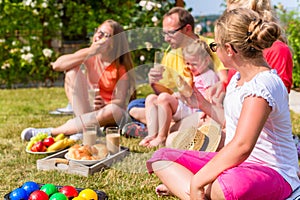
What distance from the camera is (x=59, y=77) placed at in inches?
292

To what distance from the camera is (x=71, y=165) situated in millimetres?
2688

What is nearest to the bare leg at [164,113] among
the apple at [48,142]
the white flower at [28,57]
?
the apple at [48,142]

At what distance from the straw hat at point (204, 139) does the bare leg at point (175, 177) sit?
496 mm

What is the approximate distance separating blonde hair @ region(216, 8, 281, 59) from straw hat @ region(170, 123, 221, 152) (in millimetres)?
929

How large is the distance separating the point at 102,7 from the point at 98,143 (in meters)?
4.63

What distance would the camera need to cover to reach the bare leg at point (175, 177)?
80.2 inches

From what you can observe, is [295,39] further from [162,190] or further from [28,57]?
[162,190]

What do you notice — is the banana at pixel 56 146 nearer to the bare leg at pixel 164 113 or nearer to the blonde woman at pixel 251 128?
the bare leg at pixel 164 113

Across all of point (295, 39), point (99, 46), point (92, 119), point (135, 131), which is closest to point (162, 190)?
point (135, 131)

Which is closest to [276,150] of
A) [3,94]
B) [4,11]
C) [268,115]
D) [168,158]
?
[268,115]

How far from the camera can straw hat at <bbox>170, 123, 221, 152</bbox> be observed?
2623 millimetres

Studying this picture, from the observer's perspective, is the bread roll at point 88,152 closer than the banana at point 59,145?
Yes

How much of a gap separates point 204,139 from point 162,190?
559 mm

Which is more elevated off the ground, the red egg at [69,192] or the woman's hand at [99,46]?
the woman's hand at [99,46]
